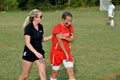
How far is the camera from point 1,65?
12.4 meters

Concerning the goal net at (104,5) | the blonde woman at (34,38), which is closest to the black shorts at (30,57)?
the blonde woman at (34,38)

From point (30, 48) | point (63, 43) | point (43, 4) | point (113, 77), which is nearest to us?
point (30, 48)

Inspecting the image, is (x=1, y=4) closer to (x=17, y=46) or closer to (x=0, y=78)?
(x=17, y=46)

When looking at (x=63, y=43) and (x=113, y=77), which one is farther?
(x=113, y=77)

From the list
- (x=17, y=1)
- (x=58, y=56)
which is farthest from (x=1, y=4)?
(x=58, y=56)

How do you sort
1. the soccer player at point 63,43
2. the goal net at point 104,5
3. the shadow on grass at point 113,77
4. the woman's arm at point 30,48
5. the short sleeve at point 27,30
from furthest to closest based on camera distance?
the goal net at point 104,5 → the shadow on grass at point 113,77 → the soccer player at point 63,43 → the short sleeve at point 27,30 → the woman's arm at point 30,48

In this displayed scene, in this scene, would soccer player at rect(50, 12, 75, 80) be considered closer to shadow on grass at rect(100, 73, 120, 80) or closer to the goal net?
shadow on grass at rect(100, 73, 120, 80)

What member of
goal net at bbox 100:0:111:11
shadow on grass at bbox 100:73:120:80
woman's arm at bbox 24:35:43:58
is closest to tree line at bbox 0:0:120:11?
goal net at bbox 100:0:111:11

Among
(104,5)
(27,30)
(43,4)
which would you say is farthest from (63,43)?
(43,4)

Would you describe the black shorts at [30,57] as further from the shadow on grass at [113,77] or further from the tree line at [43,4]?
the tree line at [43,4]

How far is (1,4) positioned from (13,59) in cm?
5170

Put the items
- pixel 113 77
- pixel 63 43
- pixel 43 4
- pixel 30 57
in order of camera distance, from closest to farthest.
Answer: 1. pixel 30 57
2. pixel 63 43
3. pixel 113 77
4. pixel 43 4

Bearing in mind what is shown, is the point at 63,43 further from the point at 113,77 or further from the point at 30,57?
the point at 113,77

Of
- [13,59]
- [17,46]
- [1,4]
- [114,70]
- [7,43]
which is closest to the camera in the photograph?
[114,70]
